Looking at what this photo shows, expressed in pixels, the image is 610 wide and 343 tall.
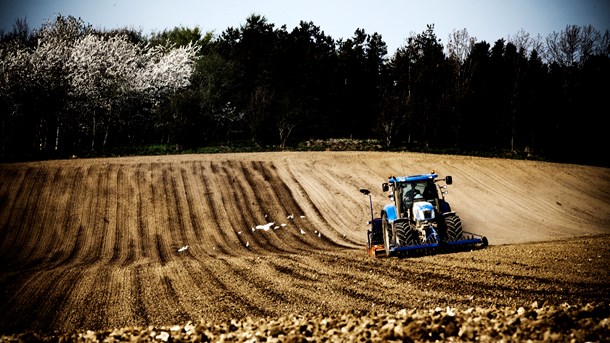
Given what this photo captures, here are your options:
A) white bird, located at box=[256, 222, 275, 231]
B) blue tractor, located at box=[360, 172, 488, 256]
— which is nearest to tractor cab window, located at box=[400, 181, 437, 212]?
blue tractor, located at box=[360, 172, 488, 256]

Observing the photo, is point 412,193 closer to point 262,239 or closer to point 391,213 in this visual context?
point 391,213

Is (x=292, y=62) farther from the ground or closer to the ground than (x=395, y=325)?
farther from the ground

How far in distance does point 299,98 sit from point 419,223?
3443cm

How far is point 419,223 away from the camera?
12.6 metres

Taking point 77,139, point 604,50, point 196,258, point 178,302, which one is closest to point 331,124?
point 77,139

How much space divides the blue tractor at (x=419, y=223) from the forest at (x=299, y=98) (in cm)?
2114

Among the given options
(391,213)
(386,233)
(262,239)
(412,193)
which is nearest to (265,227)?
(262,239)

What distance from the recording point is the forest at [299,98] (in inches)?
1310

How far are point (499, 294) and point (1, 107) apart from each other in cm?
3321

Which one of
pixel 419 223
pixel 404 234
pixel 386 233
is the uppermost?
pixel 419 223

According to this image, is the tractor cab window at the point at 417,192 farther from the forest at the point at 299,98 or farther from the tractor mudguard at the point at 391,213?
the forest at the point at 299,98

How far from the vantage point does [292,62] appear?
2045 inches

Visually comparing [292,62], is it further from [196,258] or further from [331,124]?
[196,258]

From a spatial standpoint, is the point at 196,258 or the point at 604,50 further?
the point at 604,50
